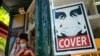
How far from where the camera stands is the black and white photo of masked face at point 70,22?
1.08 meters

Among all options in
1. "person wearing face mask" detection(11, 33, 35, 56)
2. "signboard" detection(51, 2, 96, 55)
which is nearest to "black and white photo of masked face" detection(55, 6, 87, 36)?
"signboard" detection(51, 2, 96, 55)

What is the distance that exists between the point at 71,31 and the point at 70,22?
0.06 meters

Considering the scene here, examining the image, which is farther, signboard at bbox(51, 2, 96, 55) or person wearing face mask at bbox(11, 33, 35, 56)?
person wearing face mask at bbox(11, 33, 35, 56)

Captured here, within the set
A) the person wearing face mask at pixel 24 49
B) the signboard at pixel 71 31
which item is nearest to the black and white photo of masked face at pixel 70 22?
the signboard at pixel 71 31

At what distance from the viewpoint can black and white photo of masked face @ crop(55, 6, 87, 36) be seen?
1075mm

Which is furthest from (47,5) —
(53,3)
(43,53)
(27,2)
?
(27,2)

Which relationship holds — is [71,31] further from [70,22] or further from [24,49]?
[24,49]

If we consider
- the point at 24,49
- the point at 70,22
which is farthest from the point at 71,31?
the point at 24,49

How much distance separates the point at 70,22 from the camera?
1.10m

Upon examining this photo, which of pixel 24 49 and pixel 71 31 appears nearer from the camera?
pixel 71 31

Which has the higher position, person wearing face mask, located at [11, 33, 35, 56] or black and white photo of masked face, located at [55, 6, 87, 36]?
black and white photo of masked face, located at [55, 6, 87, 36]

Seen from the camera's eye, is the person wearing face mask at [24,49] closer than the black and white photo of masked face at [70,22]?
No

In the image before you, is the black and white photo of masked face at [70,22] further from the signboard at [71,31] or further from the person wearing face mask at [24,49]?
the person wearing face mask at [24,49]

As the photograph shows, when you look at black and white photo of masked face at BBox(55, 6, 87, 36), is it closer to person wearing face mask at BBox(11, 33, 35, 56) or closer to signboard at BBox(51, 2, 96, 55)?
signboard at BBox(51, 2, 96, 55)
